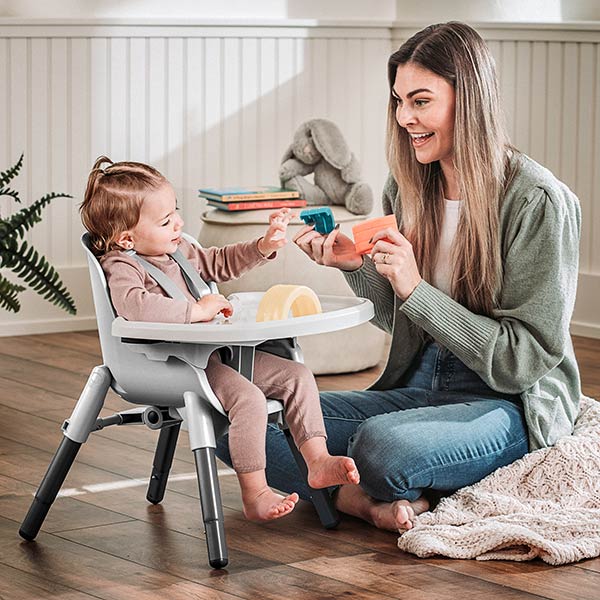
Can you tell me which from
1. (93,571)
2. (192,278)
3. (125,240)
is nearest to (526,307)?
(192,278)

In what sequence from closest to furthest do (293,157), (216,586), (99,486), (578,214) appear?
(216,586)
(578,214)
(99,486)
(293,157)

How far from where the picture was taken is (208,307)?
179 centimetres

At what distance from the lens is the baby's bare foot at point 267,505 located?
1780 mm

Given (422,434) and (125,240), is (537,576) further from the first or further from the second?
(125,240)

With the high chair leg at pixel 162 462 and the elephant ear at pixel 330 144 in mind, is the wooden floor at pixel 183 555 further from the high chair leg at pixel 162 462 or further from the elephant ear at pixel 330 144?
the elephant ear at pixel 330 144

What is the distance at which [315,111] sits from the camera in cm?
432

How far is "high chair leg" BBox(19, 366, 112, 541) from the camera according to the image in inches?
74.7

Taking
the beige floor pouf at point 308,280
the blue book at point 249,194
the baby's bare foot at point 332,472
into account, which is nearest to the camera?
the baby's bare foot at point 332,472

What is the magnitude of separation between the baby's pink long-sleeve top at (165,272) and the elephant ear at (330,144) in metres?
1.36

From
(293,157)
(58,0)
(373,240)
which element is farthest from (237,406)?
(58,0)

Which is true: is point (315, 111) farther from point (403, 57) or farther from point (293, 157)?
point (403, 57)

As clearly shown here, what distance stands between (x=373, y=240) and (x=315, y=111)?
2411 millimetres

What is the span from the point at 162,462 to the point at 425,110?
0.75 metres

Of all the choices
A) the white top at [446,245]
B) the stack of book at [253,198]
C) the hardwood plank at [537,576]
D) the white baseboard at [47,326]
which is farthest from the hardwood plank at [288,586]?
the white baseboard at [47,326]
